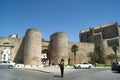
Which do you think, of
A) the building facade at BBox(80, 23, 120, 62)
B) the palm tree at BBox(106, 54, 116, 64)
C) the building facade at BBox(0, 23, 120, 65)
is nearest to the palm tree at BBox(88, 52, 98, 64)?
the building facade at BBox(0, 23, 120, 65)

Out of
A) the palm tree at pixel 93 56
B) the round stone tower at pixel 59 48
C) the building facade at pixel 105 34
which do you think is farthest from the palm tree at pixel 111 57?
the round stone tower at pixel 59 48

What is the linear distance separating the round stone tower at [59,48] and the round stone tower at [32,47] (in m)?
4.45

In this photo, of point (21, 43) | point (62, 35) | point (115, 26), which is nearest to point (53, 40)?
point (62, 35)

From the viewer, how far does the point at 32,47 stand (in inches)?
1614

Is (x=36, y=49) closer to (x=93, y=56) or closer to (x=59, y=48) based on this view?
(x=59, y=48)

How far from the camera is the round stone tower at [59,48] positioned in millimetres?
44000

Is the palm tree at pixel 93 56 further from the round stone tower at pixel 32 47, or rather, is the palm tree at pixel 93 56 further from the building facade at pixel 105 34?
the round stone tower at pixel 32 47

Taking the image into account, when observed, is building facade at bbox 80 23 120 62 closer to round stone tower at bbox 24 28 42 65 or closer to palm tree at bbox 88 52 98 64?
palm tree at bbox 88 52 98 64

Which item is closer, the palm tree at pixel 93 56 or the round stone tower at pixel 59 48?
the round stone tower at pixel 59 48

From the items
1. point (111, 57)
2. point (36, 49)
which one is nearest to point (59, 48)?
point (36, 49)

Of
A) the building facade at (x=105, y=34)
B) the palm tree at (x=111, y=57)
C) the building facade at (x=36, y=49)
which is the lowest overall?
the palm tree at (x=111, y=57)

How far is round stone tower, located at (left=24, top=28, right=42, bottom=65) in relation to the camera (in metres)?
40.6

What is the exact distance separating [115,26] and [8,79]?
197 ft

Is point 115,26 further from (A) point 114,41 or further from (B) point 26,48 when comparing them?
(B) point 26,48
